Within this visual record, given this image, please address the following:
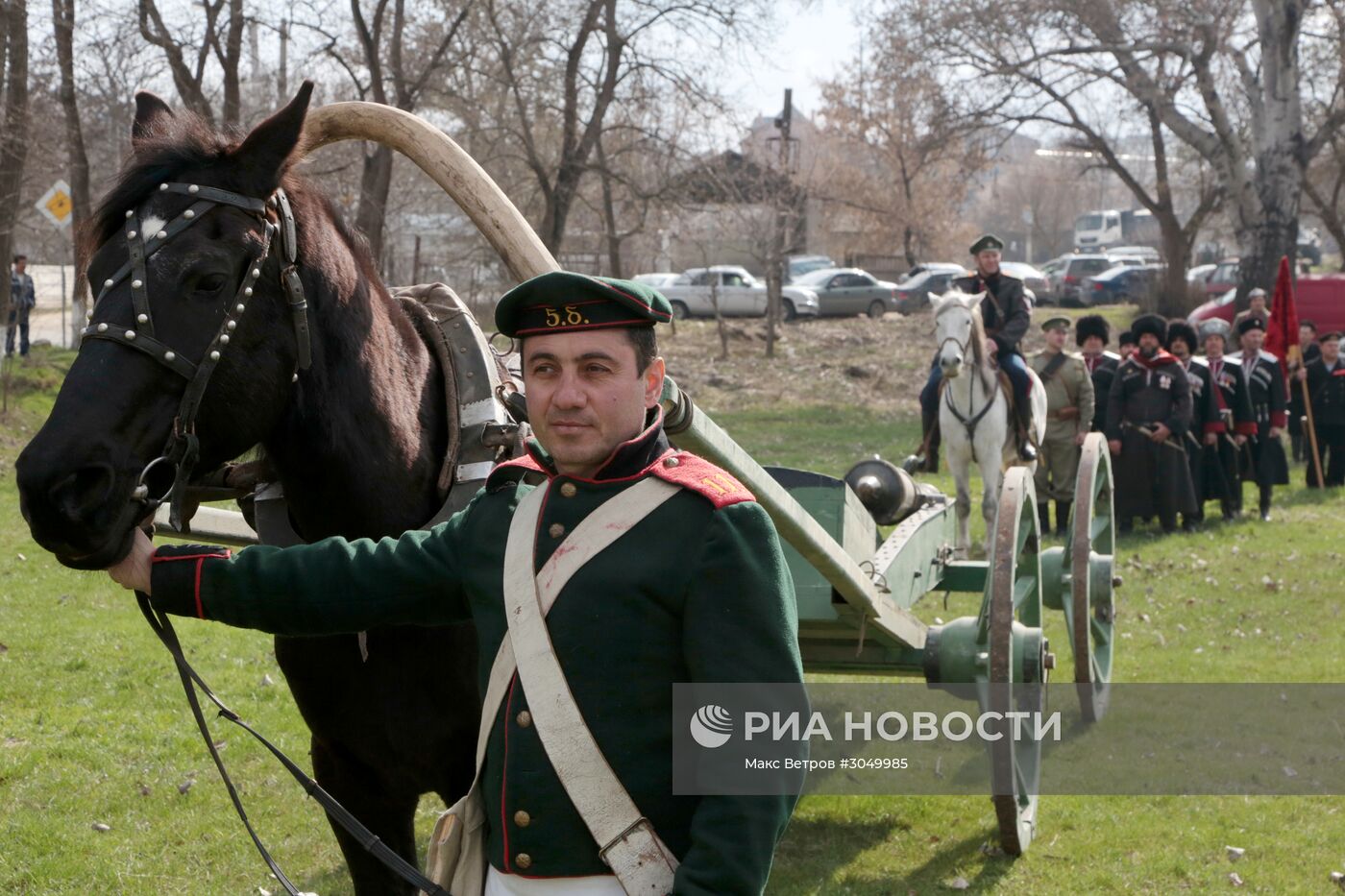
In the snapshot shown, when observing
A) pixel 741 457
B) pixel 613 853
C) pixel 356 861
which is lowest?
pixel 356 861

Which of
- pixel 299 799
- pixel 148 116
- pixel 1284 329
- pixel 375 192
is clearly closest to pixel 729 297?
pixel 375 192

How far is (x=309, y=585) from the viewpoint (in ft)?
7.96

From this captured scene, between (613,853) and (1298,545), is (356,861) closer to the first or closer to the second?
(613,853)

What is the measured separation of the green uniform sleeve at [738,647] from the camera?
6.51ft

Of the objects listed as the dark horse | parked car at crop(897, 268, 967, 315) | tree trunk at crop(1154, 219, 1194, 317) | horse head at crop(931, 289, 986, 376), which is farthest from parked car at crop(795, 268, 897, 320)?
the dark horse

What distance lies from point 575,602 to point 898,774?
4218 millimetres

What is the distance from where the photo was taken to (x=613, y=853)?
212 cm

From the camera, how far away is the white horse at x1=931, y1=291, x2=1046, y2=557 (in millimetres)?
11047

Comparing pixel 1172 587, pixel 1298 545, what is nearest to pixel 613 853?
pixel 1172 587

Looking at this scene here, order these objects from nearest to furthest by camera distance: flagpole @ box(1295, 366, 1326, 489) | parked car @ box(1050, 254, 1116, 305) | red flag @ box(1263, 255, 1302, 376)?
flagpole @ box(1295, 366, 1326, 489), red flag @ box(1263, 255, 1302, 376), parked car @ box(1050, 254, 1116, 305)

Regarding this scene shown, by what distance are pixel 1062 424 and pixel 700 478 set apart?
11.5 meters

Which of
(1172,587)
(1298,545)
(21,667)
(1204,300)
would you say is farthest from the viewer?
(1204,300)

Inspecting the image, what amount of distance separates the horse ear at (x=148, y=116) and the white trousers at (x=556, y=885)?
5.58 ft

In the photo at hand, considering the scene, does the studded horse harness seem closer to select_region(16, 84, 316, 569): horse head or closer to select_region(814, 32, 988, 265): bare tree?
select_region(16, 84, 316, 569): horse head
